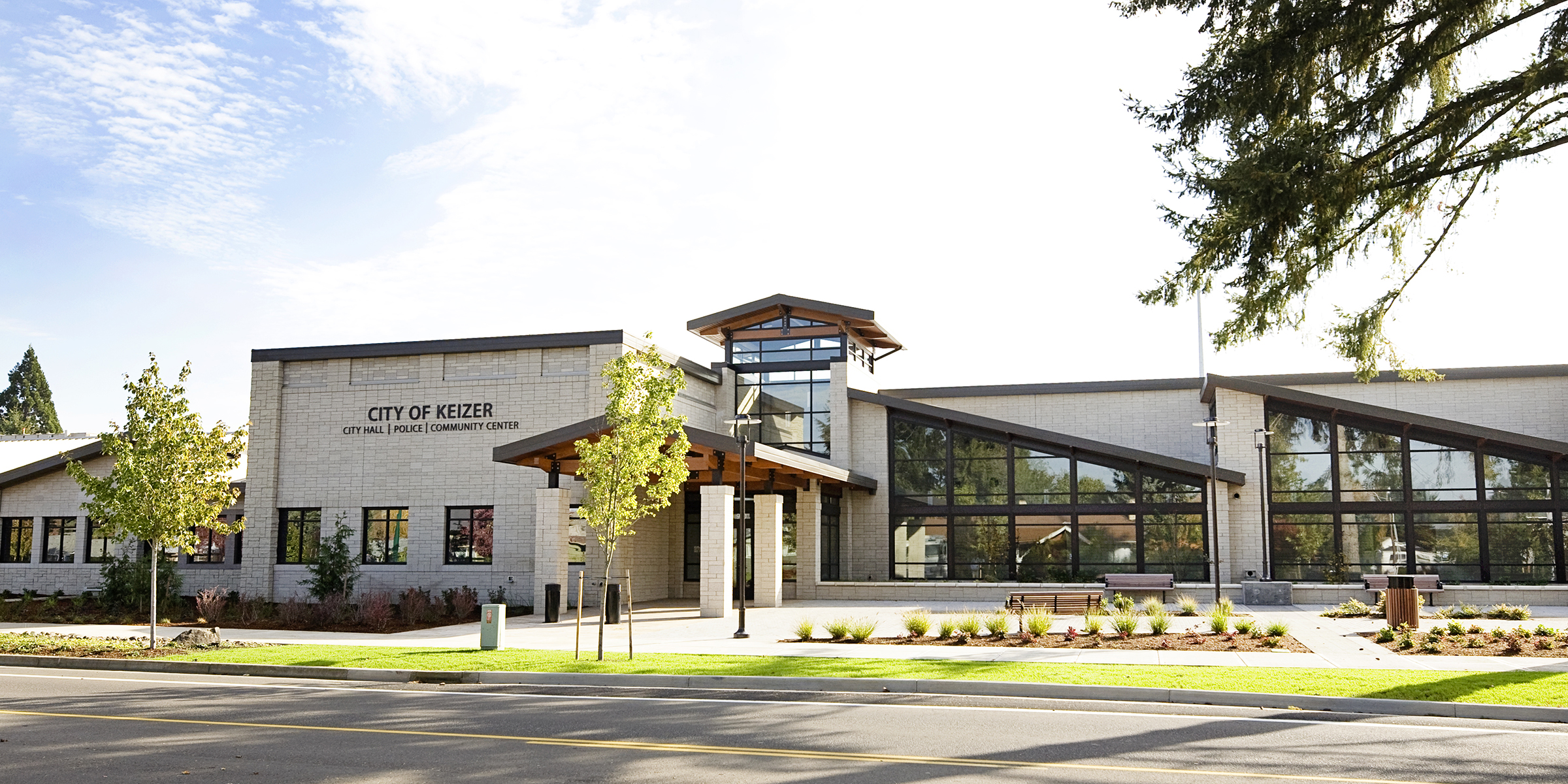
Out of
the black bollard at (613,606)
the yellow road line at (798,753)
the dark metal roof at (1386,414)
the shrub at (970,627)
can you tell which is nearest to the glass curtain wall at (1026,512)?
the dark metal roof at (1386,414)

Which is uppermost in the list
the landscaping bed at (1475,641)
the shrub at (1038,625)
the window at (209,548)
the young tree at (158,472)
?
the young tree at (158,472)

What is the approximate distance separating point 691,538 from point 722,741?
22641mm

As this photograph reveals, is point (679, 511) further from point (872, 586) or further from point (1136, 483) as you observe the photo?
point (1136, 483)

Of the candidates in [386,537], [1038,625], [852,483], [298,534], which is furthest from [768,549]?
[298,534]

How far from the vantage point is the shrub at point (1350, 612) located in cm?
2345

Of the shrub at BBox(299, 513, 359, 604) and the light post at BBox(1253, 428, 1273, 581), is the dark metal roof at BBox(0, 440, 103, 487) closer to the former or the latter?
the shrub at BBox(299, 513, 359, 604)

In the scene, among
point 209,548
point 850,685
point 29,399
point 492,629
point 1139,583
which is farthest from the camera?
point 29,399

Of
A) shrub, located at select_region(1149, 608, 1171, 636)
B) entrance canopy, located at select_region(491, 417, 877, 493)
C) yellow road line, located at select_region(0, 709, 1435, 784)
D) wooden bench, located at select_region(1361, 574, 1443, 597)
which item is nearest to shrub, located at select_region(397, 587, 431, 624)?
entrance canopy, located at select_region(491, 417, 877, 493)

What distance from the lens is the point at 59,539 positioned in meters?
34.4

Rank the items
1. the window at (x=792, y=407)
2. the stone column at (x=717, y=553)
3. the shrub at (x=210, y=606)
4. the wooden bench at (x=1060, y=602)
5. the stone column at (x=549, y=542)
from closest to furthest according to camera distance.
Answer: the wooden bench at (x=1060, y=602) → the shrub at (x=210, y=606) → the stone column at (x=717, y=553) → the stone column at (x=549, y=542) → the window at (x=792, y=407)

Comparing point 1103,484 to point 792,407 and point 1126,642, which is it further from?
point 1126,642

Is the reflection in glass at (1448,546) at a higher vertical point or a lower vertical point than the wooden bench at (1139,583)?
higher

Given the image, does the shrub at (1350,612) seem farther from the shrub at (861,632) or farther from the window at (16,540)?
the window at (16,540)

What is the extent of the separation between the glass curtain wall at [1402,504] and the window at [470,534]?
2135 centimetres
